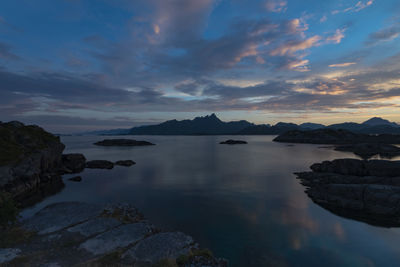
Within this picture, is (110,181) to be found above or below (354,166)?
below

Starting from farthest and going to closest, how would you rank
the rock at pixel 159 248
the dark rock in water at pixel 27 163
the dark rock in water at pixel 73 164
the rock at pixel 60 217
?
the dark rock in water at pixel 73 164, the dark rock in water at pixel 27 163, the rock at pixel 60 217, the rock at pixel 159 248

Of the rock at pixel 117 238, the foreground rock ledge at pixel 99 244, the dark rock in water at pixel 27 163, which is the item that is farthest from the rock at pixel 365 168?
the dark rock in water at pixel 27 163

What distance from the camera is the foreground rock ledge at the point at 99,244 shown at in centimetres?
1738

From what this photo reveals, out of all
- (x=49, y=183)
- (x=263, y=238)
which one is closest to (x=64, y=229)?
(x=263, y=238)

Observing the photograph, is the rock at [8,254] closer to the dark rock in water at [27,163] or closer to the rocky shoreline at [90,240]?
the rocky shoreline at [90,240]

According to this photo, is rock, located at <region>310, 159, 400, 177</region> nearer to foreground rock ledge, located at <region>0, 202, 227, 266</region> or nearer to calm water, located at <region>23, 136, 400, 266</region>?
calm water, located at <region>23, 136, 400, 266</region>

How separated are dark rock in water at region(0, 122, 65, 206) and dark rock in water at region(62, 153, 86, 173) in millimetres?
3273

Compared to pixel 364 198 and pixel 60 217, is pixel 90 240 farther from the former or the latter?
pixel 364 198

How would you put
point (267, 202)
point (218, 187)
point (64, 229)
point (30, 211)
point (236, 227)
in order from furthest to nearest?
point (218, 187) < point (267, 202) < point (30, 211) < point (236, 227) < point (64, 229)

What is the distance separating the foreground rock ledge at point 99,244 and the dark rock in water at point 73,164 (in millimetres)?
45288

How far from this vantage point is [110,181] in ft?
177

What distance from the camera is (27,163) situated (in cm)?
4622

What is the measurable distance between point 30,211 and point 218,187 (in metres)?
37.0

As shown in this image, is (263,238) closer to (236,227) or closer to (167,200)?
(236,227)
